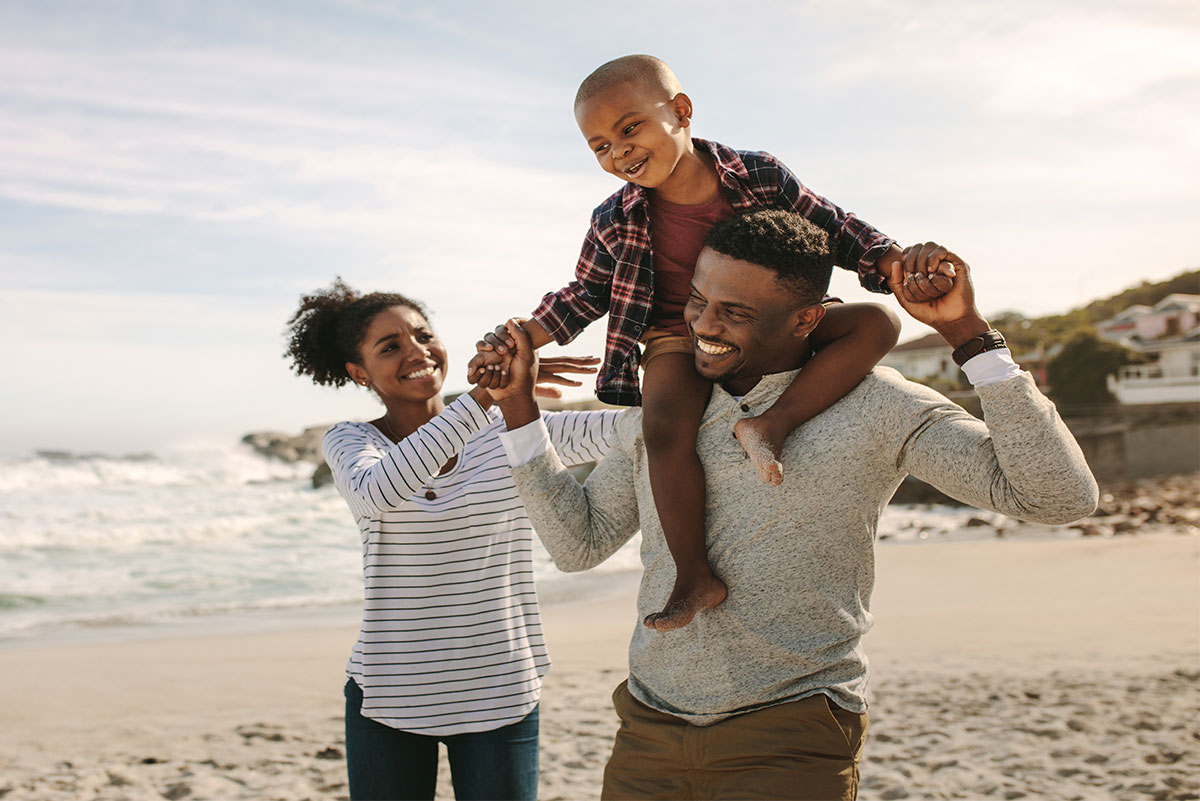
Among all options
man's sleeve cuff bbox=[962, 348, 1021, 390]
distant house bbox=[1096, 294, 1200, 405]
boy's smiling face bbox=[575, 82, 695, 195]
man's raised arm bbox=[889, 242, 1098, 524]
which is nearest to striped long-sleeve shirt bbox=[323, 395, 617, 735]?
boy's smiling face bbox=[575, 82, 695, 195]

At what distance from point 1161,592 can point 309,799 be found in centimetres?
990

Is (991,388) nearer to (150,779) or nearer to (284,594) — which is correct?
(150,779)

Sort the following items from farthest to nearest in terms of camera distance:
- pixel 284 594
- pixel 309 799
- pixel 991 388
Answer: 1. pixel 284 594
2. pixel 309 799
3. pixel 991 388

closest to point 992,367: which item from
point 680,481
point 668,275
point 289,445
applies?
point 680,481

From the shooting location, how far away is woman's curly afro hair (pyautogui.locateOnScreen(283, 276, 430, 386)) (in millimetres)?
3348

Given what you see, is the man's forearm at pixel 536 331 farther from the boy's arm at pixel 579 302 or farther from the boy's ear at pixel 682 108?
the boy's ear at pixel 682 108

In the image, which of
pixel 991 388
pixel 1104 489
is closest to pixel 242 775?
pixel 991 388

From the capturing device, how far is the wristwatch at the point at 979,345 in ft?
6.05

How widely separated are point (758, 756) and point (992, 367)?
0.87 meters

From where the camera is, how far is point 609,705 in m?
7.50

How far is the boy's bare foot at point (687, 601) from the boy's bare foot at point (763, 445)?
240 mm

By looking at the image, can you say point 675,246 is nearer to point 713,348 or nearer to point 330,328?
point 713,348

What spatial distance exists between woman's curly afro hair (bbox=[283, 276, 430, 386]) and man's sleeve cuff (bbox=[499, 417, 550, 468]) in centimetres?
115

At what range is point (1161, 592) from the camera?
1130 centimetres
